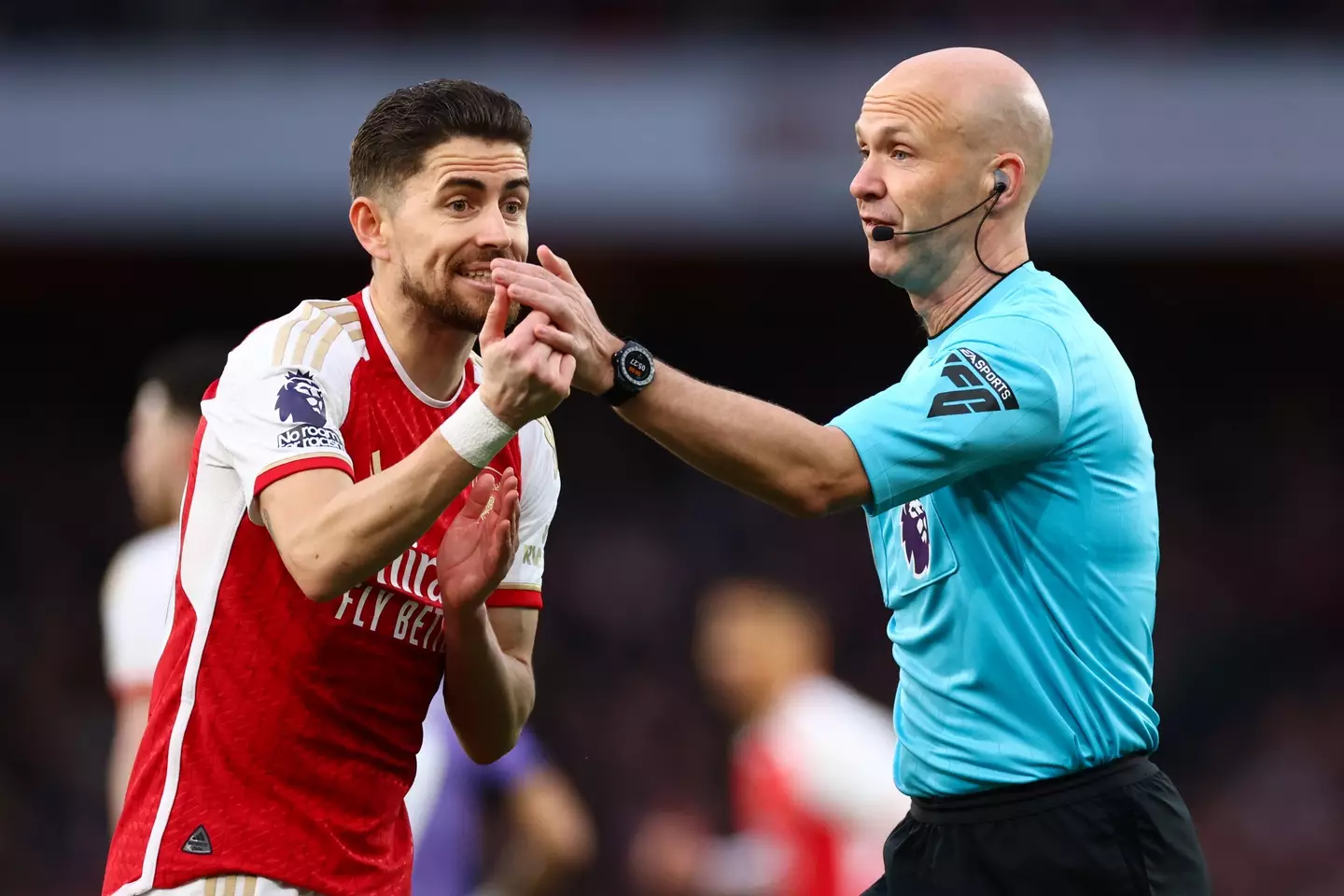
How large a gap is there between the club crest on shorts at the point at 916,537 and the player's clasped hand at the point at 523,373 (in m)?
0.85

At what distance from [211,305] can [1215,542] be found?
8995 mm

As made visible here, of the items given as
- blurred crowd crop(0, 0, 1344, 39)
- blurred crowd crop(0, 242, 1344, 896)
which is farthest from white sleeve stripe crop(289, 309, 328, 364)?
blurred crowd crop(0, 242, 1344, 896)

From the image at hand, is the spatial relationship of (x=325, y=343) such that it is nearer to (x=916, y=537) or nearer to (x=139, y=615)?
(x=916, y=537)

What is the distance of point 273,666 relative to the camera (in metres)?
3.44

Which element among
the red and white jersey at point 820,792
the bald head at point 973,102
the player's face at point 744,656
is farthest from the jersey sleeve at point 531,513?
the player's face at point 744,656

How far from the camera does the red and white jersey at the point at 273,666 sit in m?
3.39

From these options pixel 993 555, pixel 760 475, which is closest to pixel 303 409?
pixel 760 475

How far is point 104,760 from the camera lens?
13.6 m

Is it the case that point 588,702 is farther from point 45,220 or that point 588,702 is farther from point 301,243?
point 45,220

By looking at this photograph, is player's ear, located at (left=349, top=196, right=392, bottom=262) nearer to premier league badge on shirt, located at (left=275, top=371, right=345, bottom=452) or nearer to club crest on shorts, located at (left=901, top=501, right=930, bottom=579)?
premier league badge on shirt, located at (left=275, top=371, right=345, bottom=452)

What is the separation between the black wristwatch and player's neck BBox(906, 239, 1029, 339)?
2.60ft

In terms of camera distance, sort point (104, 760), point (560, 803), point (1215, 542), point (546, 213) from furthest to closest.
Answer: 1. point (1215, 542)
2. point (104, 760)
3. point (546, 213)
4. point (560, 803)

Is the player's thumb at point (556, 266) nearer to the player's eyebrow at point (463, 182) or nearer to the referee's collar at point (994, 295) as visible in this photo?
the player's eyebrow at point (463, 182)

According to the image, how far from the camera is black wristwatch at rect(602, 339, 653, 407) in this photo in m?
3.24
